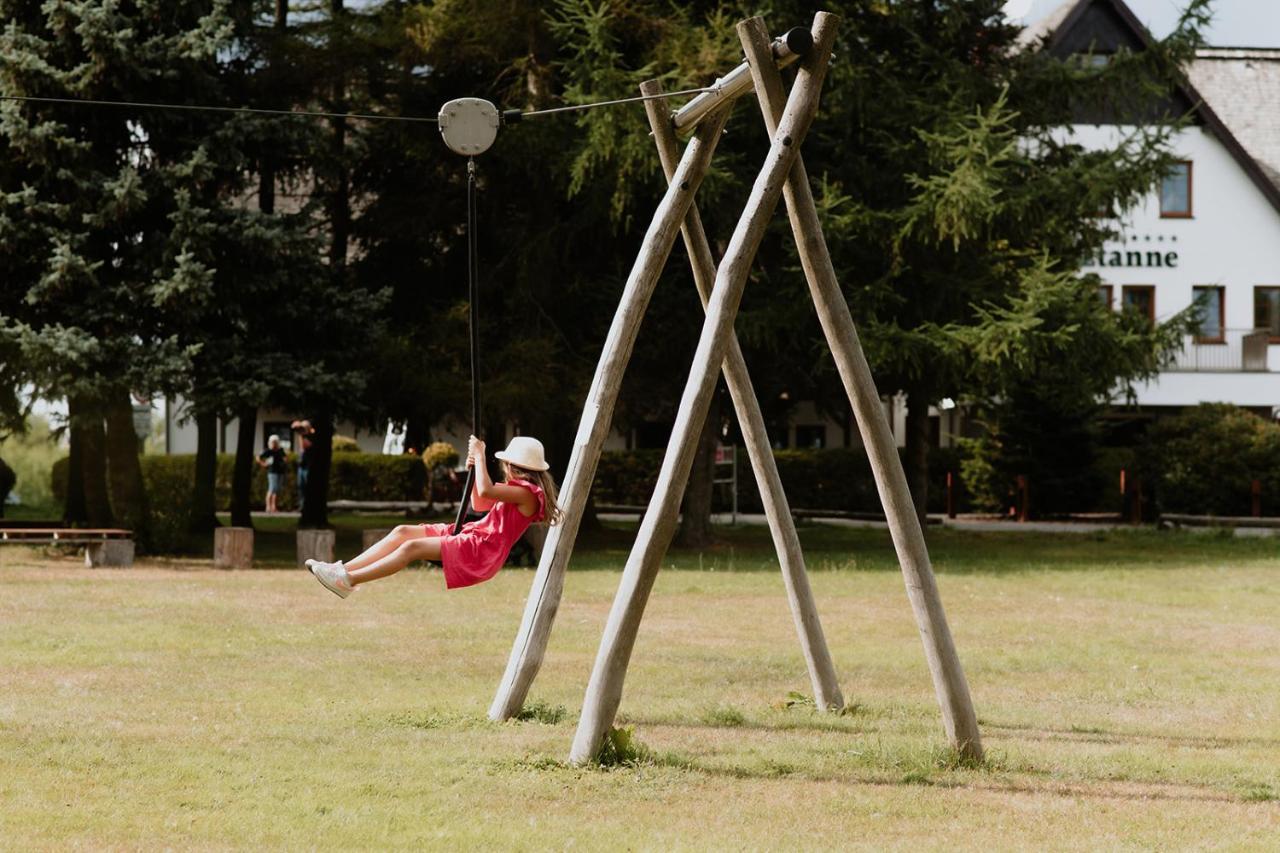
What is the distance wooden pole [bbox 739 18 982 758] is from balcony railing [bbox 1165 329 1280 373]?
37.7 meters

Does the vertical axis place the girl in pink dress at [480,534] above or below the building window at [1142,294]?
below

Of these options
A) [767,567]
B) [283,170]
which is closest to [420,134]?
[283,170]

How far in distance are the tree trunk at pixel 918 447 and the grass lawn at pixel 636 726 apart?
28.6 feet

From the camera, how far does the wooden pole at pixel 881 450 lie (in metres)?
8.69

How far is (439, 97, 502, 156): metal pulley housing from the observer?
9.59 m

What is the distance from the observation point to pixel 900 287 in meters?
25.6

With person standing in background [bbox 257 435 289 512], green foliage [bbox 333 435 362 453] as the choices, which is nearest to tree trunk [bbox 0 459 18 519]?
person standing in background [bbox 257 435 289 512]

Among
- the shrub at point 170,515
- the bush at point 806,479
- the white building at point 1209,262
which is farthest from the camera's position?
the white building at point 1209,262

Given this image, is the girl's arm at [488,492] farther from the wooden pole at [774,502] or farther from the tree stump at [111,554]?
the tree stump at [111,554]

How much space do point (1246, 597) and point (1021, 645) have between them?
5919mm

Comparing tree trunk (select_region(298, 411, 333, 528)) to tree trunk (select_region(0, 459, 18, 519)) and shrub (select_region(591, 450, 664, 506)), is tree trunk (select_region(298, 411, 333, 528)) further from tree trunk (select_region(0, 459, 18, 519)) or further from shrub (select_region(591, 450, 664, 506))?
shrub (select_region(591, 450, 664, 506))

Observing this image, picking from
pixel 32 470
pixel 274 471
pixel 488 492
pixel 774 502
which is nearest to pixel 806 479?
pixel 274 471

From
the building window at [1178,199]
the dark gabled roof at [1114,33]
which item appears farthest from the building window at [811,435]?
the dark gabled roof at [1114,33]

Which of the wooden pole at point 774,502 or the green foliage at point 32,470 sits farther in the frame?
the green foliage at point 32,470
